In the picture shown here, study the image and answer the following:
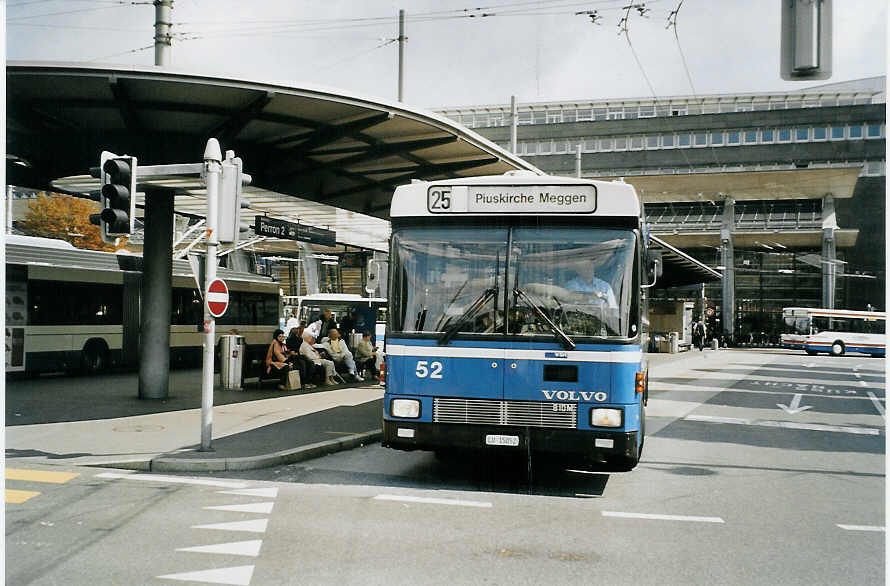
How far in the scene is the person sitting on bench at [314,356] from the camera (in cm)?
1883

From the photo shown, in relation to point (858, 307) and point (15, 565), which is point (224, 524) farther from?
point (858, 307)

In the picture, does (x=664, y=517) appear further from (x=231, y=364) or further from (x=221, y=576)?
(x=231, y=364)

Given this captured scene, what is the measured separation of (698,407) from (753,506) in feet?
33.0

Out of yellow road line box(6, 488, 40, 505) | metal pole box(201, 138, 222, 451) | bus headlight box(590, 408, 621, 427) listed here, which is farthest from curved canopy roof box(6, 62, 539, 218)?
bus headlight box(590, 408, 621, 427)

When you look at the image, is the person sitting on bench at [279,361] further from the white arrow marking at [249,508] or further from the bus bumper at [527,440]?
the white arrow marking at [249,508]

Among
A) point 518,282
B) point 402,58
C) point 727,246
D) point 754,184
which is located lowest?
point 518,282

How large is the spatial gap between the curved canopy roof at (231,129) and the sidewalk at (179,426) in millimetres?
4146

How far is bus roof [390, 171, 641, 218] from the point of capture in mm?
8227

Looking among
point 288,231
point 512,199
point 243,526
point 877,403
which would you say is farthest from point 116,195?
point 877,403

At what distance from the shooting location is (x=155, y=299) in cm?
1525

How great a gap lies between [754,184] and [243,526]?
53.6 metres

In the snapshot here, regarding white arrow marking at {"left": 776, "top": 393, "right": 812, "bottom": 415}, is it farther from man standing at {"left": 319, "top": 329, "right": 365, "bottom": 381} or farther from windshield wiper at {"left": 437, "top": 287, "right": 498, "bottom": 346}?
windshield wiper at {"left": 437, "top": 287, "right": 498, "bottom": 346}

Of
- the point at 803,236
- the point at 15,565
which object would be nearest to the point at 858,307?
the point at 803,236

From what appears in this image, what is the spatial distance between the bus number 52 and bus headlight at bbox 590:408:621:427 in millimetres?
2502
